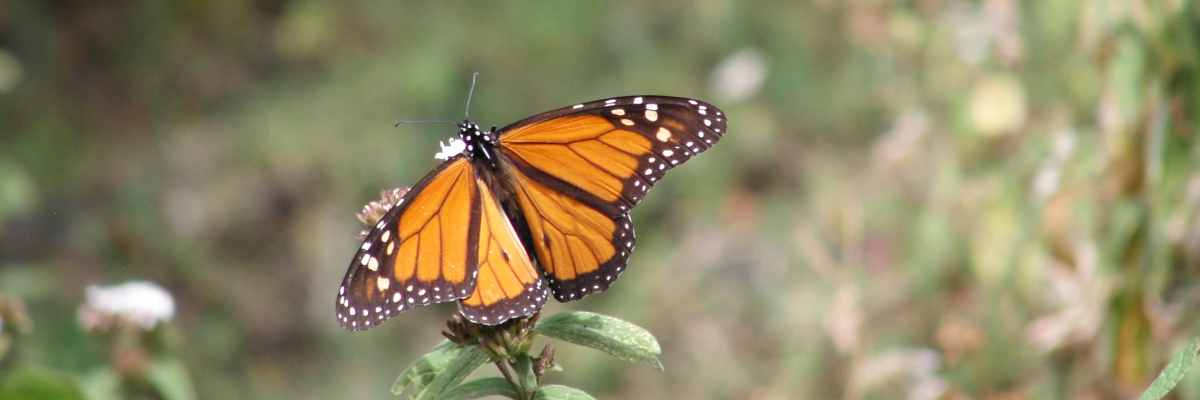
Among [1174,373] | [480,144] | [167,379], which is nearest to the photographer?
[1174,373]

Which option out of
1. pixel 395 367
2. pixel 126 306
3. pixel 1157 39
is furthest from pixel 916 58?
pixel 126 306

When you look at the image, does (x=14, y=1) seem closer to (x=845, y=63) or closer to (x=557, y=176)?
(x=845, y=63)

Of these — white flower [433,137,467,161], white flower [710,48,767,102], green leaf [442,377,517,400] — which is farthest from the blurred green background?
green leaf [442,377,517,400]

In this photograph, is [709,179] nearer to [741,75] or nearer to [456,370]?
[741,75]

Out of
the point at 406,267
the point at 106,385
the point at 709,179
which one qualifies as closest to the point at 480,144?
the point at 406,267

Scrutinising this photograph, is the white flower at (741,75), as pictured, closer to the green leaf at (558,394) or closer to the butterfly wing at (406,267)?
the butterfly wing at (406,267)

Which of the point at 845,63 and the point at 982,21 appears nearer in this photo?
the point at 982,21

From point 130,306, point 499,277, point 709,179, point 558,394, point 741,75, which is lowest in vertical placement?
point 558,394
